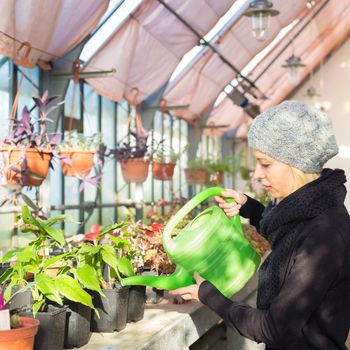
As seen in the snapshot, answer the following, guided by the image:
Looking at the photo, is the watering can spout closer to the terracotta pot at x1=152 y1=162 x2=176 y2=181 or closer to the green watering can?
the green watering can

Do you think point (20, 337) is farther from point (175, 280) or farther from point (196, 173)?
point (196, 173)

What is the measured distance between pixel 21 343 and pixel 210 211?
0.68 metres

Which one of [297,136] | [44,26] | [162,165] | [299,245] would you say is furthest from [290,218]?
[162,165]

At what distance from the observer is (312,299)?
1.45 meters

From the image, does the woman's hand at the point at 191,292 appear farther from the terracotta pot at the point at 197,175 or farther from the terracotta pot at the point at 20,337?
the terracotta pot at the point at 197,175

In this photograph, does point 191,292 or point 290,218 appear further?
point 191,292

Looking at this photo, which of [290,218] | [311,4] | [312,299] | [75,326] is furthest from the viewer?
[311,4]

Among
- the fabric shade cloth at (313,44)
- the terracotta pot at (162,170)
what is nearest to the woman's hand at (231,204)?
the terracotta pot at (162,170)

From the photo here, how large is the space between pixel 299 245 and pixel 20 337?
62 cm

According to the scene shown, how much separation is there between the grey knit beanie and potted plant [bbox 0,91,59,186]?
204 cm

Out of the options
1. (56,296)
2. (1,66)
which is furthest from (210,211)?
(1,66)

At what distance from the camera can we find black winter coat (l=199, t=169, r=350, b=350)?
1451 millimetres

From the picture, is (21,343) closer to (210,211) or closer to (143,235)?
(210,211)

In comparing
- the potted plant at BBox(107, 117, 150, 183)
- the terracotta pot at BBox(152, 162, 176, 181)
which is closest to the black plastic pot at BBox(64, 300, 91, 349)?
the potted plant at BBox(107, 117, 150, 183)
